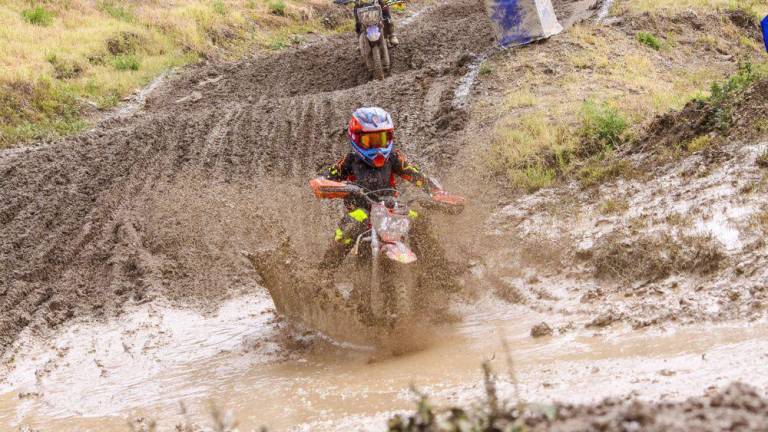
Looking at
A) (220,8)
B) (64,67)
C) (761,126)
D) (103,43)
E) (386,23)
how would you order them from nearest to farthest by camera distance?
(761,126) → (386,23) → (64,67) → (103,43) → (220,8)

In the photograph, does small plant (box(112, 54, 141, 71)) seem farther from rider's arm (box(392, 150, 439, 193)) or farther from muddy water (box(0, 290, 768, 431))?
rider's arm (box(392, 150, 439, 193))

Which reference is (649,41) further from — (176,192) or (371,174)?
(371,174)

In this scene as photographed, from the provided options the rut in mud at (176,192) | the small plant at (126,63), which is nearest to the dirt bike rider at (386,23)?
the rut in mud at (176,192)

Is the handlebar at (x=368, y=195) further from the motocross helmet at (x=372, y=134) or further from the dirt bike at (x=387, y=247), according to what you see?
the motocross helmet at (x=372, y=134)

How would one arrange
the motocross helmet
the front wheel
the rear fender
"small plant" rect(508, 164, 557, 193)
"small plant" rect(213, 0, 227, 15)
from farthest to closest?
"small plant" rect(213, 0, 227, 15)
the front wheel
"small plant" rect(508, 164, 557, 193)
the motocross helmet
the rear fender

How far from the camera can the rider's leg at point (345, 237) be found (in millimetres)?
7062

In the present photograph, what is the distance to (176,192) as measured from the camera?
1080cm

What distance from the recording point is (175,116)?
13969 millimetres

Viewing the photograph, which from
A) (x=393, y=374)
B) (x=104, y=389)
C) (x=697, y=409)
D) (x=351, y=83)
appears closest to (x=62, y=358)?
(x=104, y=389)

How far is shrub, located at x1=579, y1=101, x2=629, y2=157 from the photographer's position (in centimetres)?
991

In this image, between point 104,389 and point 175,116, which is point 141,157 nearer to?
point 175,116

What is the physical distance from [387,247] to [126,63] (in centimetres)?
1482

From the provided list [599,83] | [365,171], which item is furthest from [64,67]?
[365,171]

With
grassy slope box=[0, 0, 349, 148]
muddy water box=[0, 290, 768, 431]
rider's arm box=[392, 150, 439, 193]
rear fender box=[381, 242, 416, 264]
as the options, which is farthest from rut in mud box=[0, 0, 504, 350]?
rear fender box=[381, 242, 416, 264]
